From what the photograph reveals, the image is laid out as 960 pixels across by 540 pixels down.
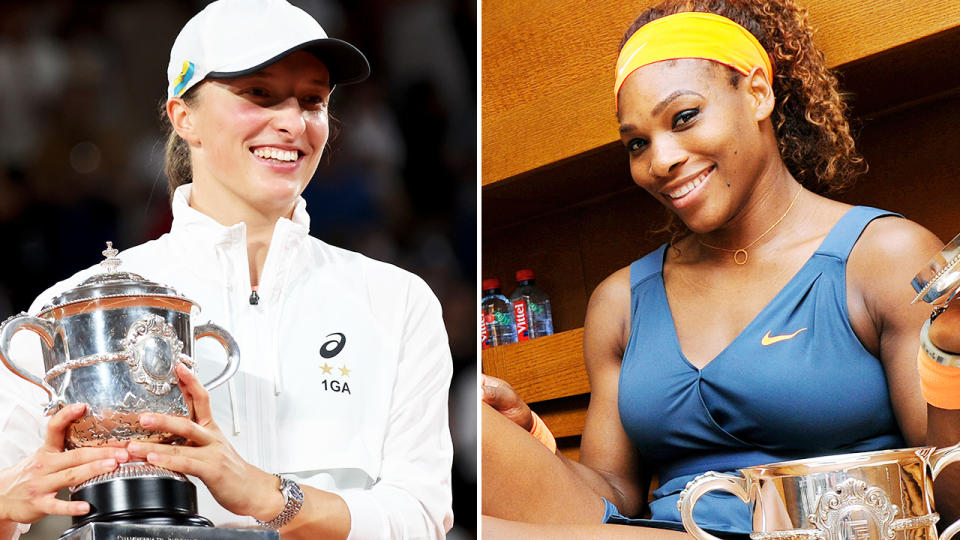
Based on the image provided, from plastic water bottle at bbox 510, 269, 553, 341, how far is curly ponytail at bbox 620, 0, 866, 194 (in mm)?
636

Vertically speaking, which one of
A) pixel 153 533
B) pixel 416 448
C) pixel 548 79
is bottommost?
pixel 153 533

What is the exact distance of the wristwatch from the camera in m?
0.93

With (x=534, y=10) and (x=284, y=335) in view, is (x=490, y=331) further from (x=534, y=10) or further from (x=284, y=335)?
(x=284, y=335)

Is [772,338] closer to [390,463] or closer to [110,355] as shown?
[390,463]

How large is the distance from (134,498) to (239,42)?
47cm

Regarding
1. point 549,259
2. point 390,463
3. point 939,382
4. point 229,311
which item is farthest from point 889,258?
point 549,259

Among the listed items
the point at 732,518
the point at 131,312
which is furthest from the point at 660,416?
the point at 131,312

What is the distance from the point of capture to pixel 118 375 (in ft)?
2.76

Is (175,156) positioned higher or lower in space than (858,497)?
higher

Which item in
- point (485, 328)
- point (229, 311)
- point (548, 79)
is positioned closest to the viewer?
point (229, 311)

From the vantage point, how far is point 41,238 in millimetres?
1015

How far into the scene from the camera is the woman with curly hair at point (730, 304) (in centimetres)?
130

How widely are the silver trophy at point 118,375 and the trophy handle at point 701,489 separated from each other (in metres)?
0.39

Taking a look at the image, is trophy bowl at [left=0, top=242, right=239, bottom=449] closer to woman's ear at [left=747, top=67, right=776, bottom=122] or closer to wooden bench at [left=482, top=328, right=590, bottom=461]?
woman's ear at [left=747, top=67, right=776, bottom=122]
